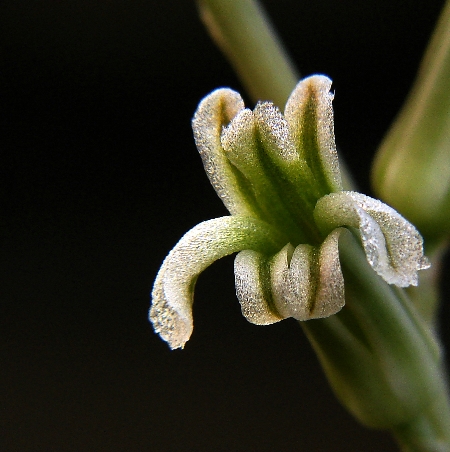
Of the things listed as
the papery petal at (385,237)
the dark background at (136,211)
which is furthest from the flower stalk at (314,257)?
the dark background at (136,211)

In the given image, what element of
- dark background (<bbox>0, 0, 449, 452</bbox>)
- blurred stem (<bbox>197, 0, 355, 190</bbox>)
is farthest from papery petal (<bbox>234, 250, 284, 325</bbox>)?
dark background (<bbox>0, 0, 449, 452</bbox>)

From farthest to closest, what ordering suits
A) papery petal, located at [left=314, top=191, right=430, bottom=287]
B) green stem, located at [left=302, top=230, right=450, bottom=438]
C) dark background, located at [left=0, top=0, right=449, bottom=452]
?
dark background, located at [left=0, top=0, right=449, bottom=452] < green stem, located at [left=302, top=230, right=450, bottom=438] < papery petal, located at [left=314, top=191, right=430, bottom=287]

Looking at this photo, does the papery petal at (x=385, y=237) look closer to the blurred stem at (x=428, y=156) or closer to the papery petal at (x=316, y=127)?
the papery petal at (x=316, y=127)

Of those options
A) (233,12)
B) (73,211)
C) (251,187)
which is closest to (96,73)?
(73,211)

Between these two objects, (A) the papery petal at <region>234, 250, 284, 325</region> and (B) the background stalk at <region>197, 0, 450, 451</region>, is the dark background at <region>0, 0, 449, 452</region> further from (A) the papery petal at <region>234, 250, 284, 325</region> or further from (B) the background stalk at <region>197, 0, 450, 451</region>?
(A) the papery petal at <region>234, 250, 284, 325</region>

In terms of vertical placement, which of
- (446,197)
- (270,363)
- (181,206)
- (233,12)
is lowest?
(270,363)

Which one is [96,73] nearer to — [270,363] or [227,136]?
[270,363]
